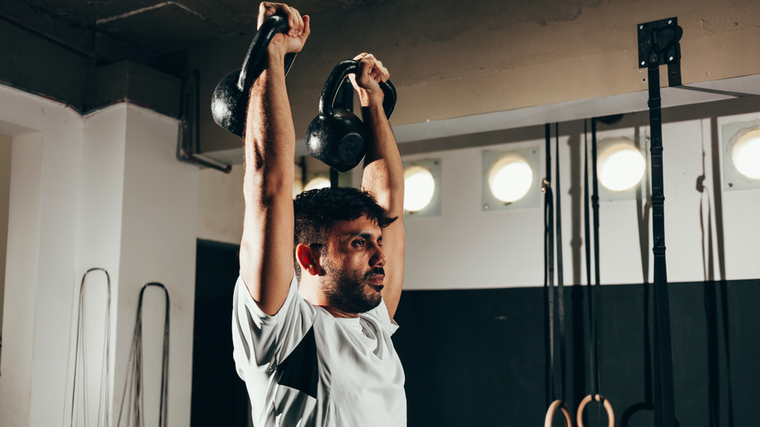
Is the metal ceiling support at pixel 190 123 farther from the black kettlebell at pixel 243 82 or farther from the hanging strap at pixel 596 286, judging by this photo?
the black kettlebell at pixel 243 82

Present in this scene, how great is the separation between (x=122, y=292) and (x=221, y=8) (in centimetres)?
164

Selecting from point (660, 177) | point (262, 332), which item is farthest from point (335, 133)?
point (660, 177)

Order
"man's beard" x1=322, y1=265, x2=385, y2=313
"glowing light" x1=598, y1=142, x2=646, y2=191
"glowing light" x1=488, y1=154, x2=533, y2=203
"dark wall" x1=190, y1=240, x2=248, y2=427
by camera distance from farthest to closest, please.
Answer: "dark wall" x1=190, y1=240, x2=248, y2=427 < "glowing light" x1=488, y1=154, x2=533, y2=203 < "glowing light" x1=598, y1=142, x2=646, y2=191 < "man's beard" x1=322, y1=265, x2=385, y2=313

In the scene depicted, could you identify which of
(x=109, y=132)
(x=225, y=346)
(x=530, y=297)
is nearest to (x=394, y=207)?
(x=530, y=297)

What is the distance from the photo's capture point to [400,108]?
3520 millimetres

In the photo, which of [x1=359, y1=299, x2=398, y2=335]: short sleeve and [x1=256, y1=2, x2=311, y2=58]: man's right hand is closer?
[x1=256, y1=2, x2=311, y2=58]: man's right hand

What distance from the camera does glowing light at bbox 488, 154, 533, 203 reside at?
387cm

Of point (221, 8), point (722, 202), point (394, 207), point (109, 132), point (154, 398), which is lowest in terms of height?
point (154, 398)

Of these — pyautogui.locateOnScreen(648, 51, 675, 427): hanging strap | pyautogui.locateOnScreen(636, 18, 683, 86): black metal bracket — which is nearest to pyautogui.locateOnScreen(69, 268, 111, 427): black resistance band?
pyautogui.locateOnScreen(648, 51, 675, 427): hanging strap

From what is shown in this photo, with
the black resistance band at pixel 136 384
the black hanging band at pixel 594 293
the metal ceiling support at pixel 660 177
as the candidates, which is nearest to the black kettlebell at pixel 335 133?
the metal ceiling support at pixel 660 177

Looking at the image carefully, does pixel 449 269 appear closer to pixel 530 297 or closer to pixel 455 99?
pixel 530 297

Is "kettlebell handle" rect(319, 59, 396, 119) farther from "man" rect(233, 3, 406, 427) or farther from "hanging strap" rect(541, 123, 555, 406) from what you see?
"hanging strap" rect(541, 123, 555, 406)

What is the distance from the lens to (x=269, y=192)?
51.4 inches

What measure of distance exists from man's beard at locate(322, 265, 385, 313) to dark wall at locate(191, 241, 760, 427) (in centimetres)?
231
